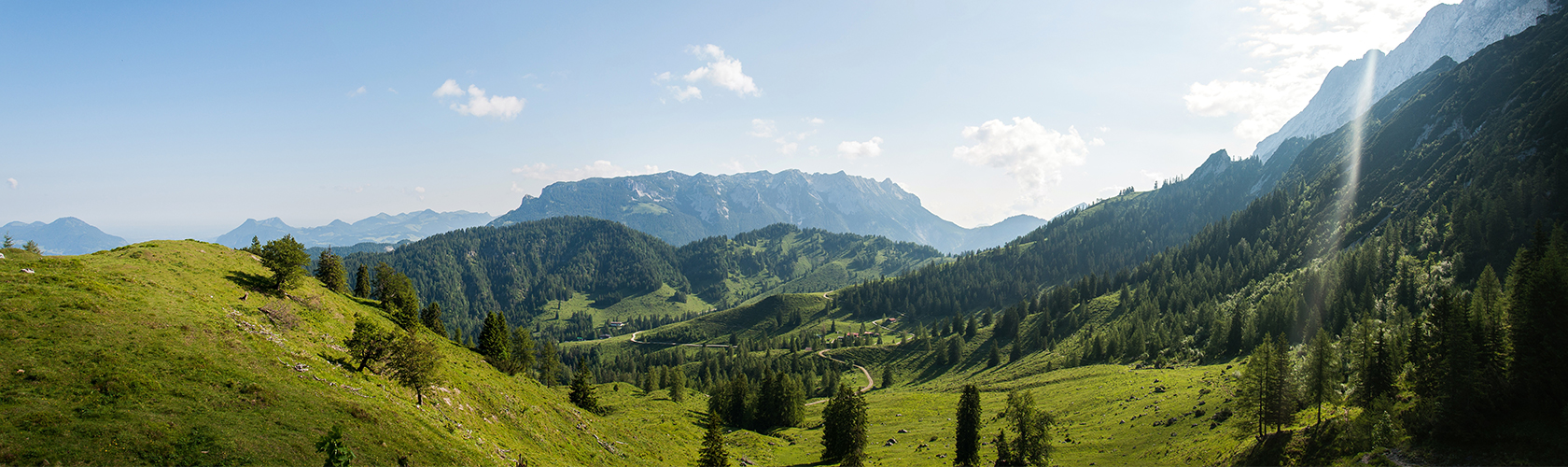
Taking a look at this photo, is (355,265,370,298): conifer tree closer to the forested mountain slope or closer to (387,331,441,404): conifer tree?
(387,331,441,404): conifer tree

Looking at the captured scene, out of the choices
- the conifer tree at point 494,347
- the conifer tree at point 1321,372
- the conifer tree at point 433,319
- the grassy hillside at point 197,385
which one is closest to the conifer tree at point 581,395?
the conifer tree at point 494,347

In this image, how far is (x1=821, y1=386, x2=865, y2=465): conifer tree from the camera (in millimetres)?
82562

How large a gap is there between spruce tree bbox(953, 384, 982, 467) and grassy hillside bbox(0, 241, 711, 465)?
4312 centimetres

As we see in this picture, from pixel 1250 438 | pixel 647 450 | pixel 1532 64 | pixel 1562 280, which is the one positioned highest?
pixel 1532 64

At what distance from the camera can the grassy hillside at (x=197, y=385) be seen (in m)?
31.2

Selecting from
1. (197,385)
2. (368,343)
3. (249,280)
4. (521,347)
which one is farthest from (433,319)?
(197,385)

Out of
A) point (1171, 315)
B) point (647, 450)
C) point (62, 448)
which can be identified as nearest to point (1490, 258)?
point (1171, 315)

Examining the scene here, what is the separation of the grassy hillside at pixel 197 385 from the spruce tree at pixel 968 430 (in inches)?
1698

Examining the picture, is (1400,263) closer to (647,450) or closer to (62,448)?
(647,450)

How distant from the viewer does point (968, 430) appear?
77625 millimetres

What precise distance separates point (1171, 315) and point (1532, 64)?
16517cm

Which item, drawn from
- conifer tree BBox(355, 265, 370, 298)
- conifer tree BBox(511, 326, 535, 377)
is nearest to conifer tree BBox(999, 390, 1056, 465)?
conifer tree BBox(511, 326, 535, 377)

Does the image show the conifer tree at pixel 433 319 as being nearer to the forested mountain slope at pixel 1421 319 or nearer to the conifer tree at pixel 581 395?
the conifer tree at pixel 581 395

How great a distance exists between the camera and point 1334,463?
5247 centimetres
